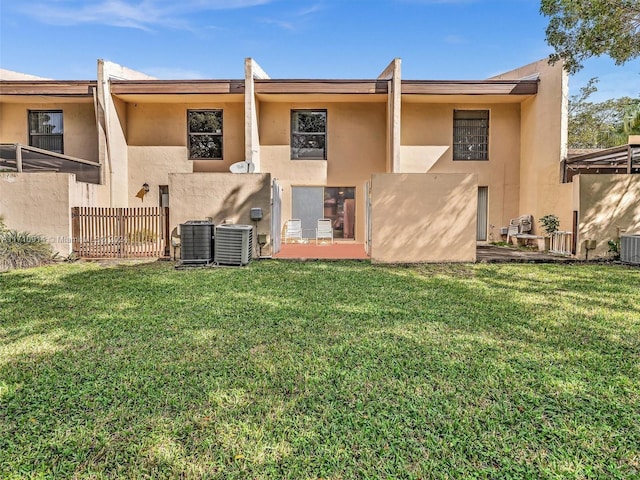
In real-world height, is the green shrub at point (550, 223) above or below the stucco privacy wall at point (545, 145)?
below

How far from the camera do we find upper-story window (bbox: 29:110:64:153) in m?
13.7

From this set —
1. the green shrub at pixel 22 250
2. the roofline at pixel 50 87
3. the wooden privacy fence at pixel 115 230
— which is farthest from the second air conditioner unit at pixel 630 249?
the roofline at pixel 50 87

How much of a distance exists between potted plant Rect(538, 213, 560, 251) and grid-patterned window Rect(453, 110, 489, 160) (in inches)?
130

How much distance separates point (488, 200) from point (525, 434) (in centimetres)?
1269

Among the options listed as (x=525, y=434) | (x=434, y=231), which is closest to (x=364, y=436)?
(x=525, y=434)

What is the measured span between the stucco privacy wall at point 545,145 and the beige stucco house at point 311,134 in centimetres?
4

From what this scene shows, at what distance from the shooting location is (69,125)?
1357cm

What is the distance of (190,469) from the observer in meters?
2.11

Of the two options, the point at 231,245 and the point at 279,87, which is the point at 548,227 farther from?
the point at 279,87

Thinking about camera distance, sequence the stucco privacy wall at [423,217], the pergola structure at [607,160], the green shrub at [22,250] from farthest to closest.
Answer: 1. the pergola structure at [607,160]
2. the stucco privacy wall at [423,217]
3. the green shrub at [22,250]

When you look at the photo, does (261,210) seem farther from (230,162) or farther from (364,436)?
(364,436)

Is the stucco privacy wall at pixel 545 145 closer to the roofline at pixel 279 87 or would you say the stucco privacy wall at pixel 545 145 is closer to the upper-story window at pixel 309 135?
the roofline at pixel 279 87

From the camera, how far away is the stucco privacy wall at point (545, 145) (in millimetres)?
11591

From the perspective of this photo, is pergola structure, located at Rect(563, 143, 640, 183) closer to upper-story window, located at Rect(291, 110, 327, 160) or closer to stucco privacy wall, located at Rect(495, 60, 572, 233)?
stucco privacy wall, located at Rect(495, 60, 572, 233)
